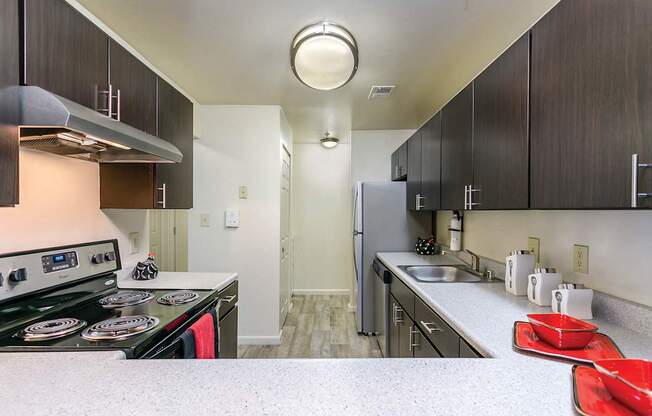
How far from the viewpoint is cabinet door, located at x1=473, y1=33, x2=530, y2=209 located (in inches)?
52.2

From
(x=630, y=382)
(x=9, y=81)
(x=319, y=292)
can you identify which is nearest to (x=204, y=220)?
(x=9, y=81)

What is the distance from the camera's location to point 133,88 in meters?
1.65

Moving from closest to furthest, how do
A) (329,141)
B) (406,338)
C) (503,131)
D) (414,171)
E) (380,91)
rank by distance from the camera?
(503,131), (406,338), (380,91), (414,171), (329,141)

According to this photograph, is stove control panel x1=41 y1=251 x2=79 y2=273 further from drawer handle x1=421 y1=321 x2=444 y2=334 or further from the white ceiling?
drawer handle x1=421 y1=321 x2=444 y2=334

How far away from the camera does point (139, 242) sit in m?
2.23

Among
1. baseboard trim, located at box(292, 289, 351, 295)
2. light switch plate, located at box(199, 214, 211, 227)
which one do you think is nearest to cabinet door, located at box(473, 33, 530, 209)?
light switch plate, located at box(199, 214, 211, 227)

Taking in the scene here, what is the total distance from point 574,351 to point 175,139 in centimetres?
223

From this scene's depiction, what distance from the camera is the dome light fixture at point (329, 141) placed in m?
4.62

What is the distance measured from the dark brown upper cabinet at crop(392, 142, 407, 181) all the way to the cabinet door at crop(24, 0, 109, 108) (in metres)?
2.64

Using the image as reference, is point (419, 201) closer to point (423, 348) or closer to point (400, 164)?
point (400, 164)

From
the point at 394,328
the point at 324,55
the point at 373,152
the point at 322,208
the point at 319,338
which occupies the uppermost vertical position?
the point at 324,55

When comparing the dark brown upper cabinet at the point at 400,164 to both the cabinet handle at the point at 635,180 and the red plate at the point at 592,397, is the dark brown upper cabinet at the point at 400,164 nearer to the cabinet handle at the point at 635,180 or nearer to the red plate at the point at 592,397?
the cabinet handle at the point at 635,180

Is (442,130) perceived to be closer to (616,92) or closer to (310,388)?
(616,92)

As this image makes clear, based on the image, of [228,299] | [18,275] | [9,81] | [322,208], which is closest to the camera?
[9,81]
